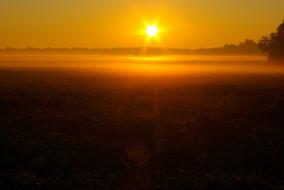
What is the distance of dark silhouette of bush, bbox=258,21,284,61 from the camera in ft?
429

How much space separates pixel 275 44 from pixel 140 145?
372 feet

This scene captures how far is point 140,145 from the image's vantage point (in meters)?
26.4

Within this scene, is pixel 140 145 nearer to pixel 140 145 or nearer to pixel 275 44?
pixel 140 145

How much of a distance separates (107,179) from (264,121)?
50.5 ft

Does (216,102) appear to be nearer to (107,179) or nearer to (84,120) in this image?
(84,120)

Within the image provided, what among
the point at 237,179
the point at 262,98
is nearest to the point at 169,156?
the point at 237,179

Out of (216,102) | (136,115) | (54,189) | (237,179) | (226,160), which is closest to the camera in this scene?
(54,189)

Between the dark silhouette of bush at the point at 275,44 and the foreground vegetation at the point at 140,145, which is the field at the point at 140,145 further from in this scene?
the dark silhouette of bush at the point at 275,44

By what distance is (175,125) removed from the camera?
31.1 meters

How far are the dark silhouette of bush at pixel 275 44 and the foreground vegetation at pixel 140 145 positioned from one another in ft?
309

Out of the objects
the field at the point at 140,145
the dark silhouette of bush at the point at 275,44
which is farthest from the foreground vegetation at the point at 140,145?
the dark silhouette of bush at the point at 275,44

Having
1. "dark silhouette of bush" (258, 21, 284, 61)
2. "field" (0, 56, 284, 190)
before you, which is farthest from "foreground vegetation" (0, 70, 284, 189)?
"dark silhouette of bush" (258, 21, 284, 61)

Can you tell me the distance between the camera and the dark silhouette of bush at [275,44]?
429 ft

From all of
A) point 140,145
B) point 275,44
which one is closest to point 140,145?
point 140,145
